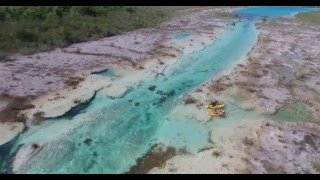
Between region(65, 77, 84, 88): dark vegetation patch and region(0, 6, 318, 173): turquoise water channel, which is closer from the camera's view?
region(0, 6, 318, 173): turquoise water channel

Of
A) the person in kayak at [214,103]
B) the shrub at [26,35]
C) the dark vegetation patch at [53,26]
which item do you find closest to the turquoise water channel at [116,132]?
the person in kayak at [214,103]

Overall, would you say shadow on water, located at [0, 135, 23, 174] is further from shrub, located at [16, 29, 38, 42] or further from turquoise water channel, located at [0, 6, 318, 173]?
shrub, located at [16, 29, 38, 42]

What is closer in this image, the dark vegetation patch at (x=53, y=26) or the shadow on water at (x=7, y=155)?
the shadow on water at (x=7, y=155)

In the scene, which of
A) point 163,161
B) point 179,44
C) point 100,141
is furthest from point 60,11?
point 163,161

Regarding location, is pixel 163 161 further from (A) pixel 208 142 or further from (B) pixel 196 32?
(B) pixel 196 32

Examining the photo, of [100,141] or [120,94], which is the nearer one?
[100,141]

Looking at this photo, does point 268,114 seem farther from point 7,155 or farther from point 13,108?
point 13,108

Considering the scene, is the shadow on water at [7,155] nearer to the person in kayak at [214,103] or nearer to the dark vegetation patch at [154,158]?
the dark vegetation patch at [154,158]

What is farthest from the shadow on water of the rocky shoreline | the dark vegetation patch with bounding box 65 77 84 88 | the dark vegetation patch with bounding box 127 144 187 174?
the dark vegetation patch with bounding box 65 77 84 88
